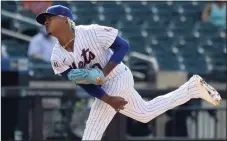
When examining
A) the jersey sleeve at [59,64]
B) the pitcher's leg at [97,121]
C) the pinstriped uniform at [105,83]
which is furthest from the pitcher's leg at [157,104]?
the jersey sleeve at [59,64]

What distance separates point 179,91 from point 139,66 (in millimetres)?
5104

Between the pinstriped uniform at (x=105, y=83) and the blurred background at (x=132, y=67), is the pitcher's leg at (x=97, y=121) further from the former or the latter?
the blurred background at (x=132, y=67)

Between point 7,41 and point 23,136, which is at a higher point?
point 7,41

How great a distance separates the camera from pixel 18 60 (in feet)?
29.3

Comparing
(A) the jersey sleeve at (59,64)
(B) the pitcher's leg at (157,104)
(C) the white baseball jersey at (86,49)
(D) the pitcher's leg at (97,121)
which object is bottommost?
(D) the pitcher's leg at (97,121)

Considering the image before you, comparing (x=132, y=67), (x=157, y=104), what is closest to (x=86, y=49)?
(x=157, y=104)

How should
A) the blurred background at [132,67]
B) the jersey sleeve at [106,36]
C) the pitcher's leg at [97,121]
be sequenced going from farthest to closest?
the blurred background at [132,67], the pitcher's leg at [97,121], the jersey sleeve at [106,36]

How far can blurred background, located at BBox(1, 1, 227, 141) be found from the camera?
800 cm

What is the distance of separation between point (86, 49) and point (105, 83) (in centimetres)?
37

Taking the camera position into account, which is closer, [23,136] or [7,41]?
[23,136]

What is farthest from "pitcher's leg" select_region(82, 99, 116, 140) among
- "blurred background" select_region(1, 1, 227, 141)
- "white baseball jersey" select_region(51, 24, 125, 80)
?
"blurred background" select_region(1, 1, 227, 141)

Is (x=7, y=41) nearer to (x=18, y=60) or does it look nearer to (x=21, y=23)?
(x=21, y=23)

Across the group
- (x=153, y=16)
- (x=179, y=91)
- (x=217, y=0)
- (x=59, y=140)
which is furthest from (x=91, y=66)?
(x=153, y=16)

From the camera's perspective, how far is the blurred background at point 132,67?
26.2 ft
